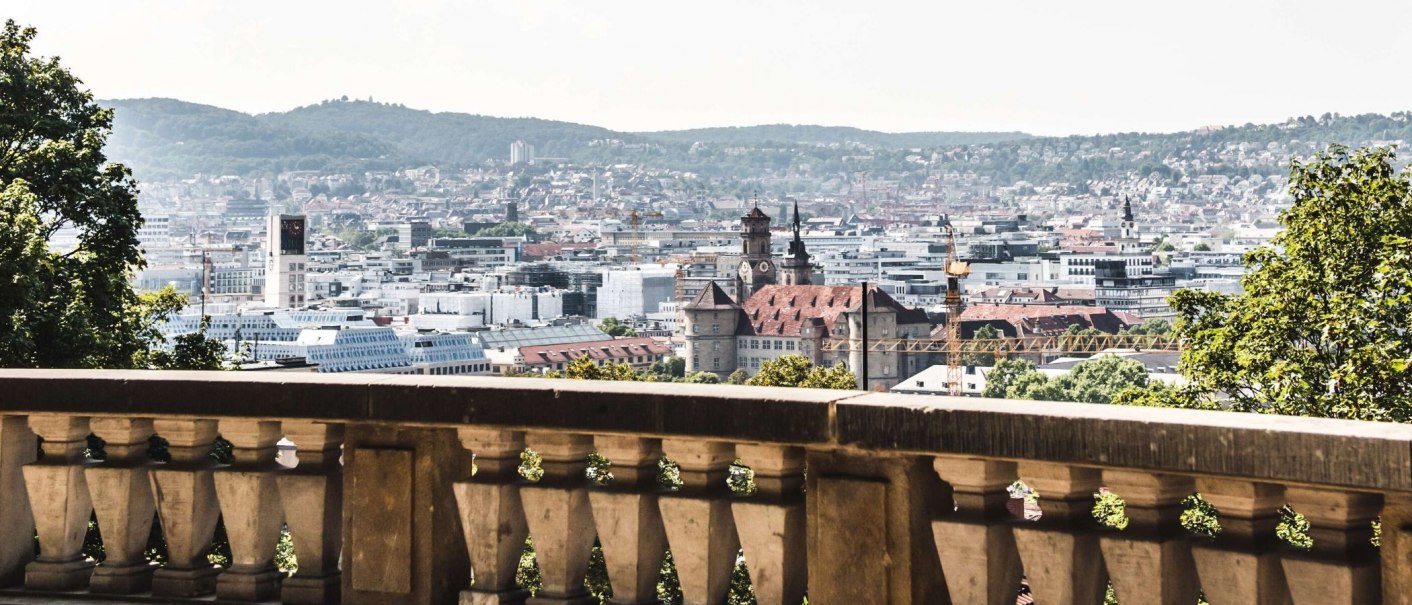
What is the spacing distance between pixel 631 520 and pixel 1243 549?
88 centimetres

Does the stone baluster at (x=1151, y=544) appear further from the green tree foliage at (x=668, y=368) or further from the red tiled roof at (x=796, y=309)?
the red tiled roof at (x=796, y=309)

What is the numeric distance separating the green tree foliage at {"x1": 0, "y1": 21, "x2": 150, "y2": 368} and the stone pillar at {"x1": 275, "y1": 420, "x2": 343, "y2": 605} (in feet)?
35.2

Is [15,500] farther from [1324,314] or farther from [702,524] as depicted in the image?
[1324,314]

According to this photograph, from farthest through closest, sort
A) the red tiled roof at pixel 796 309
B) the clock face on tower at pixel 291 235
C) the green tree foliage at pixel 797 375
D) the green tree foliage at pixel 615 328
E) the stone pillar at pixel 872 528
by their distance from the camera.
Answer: the clock face on tower at pixel 291 235 < the green tree foliage at pixel 615 328 < the red tiled roof at pixel 796 309 < the green tree foliage at pixel 797 375 < the stone pillar at pixel 872 528

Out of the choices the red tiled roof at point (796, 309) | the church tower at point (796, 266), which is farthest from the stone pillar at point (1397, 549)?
the church tower at point (796, 266)

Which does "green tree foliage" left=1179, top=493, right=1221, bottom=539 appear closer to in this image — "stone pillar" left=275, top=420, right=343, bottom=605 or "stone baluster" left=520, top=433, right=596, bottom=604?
"stone baluster" left=520, top=433, right=596, bottom=604

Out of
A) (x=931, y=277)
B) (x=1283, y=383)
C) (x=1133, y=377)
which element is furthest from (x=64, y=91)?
(x=931, y=277)

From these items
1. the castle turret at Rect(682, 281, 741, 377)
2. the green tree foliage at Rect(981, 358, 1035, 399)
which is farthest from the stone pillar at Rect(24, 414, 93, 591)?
the castle turret at Rect(682, 281, 741, 377)

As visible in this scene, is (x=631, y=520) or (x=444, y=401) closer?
(x=631, y=520)

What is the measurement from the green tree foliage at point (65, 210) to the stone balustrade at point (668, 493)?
10.6 metres

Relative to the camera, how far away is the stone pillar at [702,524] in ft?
8.84

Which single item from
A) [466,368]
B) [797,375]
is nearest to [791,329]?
[466,368]

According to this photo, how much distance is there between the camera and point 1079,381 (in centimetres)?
10450

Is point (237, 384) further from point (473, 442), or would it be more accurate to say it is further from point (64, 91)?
point (64, 91)
